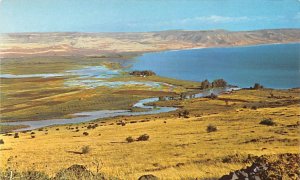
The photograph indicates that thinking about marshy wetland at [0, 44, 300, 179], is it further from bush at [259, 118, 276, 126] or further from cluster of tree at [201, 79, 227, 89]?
cluster of tree at [201, 79, 227, 89]

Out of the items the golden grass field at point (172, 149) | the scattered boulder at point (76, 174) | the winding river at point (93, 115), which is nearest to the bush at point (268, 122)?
the golden grass field at point (172, 149)

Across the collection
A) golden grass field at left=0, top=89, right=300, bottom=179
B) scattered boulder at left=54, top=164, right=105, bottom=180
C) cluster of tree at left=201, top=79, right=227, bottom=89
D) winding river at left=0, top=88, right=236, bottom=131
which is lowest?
winding river at left=0, top=88, right=236, bottom=131

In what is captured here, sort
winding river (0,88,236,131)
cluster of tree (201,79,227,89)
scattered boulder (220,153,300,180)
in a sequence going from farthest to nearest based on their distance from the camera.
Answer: cluster of tree (201,79,227,89) → winding river (0,88,236,131) → scattered boulder (220,153,300,180)

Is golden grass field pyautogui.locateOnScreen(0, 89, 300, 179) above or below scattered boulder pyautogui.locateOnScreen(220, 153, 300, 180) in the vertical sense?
below

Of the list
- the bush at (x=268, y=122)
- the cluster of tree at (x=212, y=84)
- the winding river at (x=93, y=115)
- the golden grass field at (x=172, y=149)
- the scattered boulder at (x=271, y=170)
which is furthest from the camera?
the cluster of tree at (x=212, y=84)

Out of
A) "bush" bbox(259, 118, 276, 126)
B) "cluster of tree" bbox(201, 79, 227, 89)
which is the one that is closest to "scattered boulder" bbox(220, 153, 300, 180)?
"bush" bbox(259, 118, 276, 126)

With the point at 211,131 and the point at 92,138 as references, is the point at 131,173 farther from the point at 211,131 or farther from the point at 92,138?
the point at 92,138

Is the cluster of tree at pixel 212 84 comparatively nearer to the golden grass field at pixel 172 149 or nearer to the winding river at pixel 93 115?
the winding river at pixel 93 115

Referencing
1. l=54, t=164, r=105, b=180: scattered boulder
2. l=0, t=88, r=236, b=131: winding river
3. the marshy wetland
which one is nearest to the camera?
l=54, t=164, r=105, b=180: scattered boulder

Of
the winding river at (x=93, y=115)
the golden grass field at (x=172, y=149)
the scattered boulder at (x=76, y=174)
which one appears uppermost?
the scattered boulder at (x=76, y=174)

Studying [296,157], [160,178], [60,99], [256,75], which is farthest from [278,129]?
[256,75]

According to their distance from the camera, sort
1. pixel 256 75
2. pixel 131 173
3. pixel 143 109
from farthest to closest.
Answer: pixel 256 75 < pixel 143 109 < pixel 131 173
